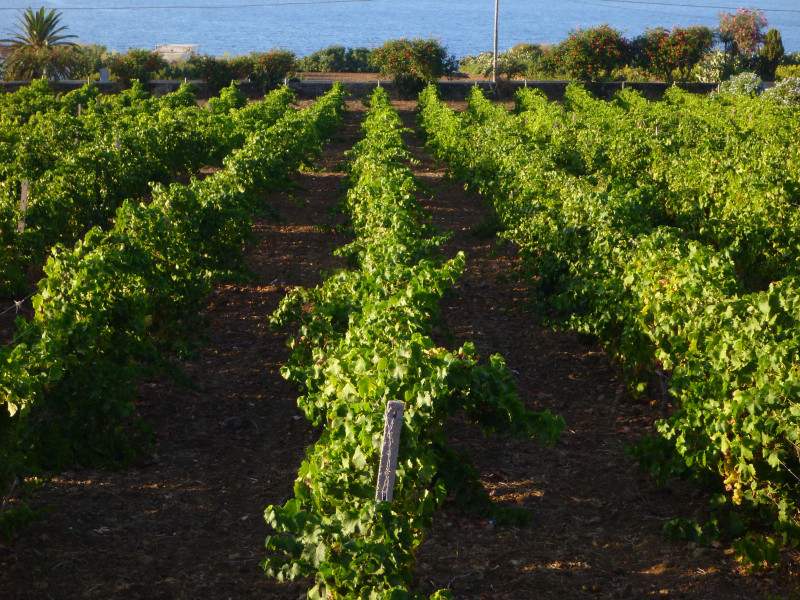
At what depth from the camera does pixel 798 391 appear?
503 centimetres

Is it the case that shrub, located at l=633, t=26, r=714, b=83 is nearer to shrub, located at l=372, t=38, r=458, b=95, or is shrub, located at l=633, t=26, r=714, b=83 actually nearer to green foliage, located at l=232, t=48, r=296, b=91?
shrub, located at l=372, t=38, r=458, b=95

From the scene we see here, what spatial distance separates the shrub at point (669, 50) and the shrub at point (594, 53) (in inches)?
37.5

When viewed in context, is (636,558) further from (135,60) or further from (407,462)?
(135,60)

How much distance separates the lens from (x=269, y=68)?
40.8m

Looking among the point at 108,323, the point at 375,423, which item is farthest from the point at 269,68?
the point at 375,423

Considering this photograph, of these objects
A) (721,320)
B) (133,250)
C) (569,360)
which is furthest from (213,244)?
(721,320)

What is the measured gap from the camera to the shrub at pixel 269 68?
134ft

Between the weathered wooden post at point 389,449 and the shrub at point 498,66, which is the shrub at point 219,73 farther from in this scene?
the weathered wooden post at point 389,449

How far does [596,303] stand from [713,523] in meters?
2.76

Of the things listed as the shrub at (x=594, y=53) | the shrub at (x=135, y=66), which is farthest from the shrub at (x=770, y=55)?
the shrub at (x=135, y=66)

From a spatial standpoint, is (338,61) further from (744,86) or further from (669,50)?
(744,86)

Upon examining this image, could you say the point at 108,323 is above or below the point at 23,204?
below

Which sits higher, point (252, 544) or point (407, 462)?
point (407, 462)

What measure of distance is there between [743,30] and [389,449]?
161 feet
